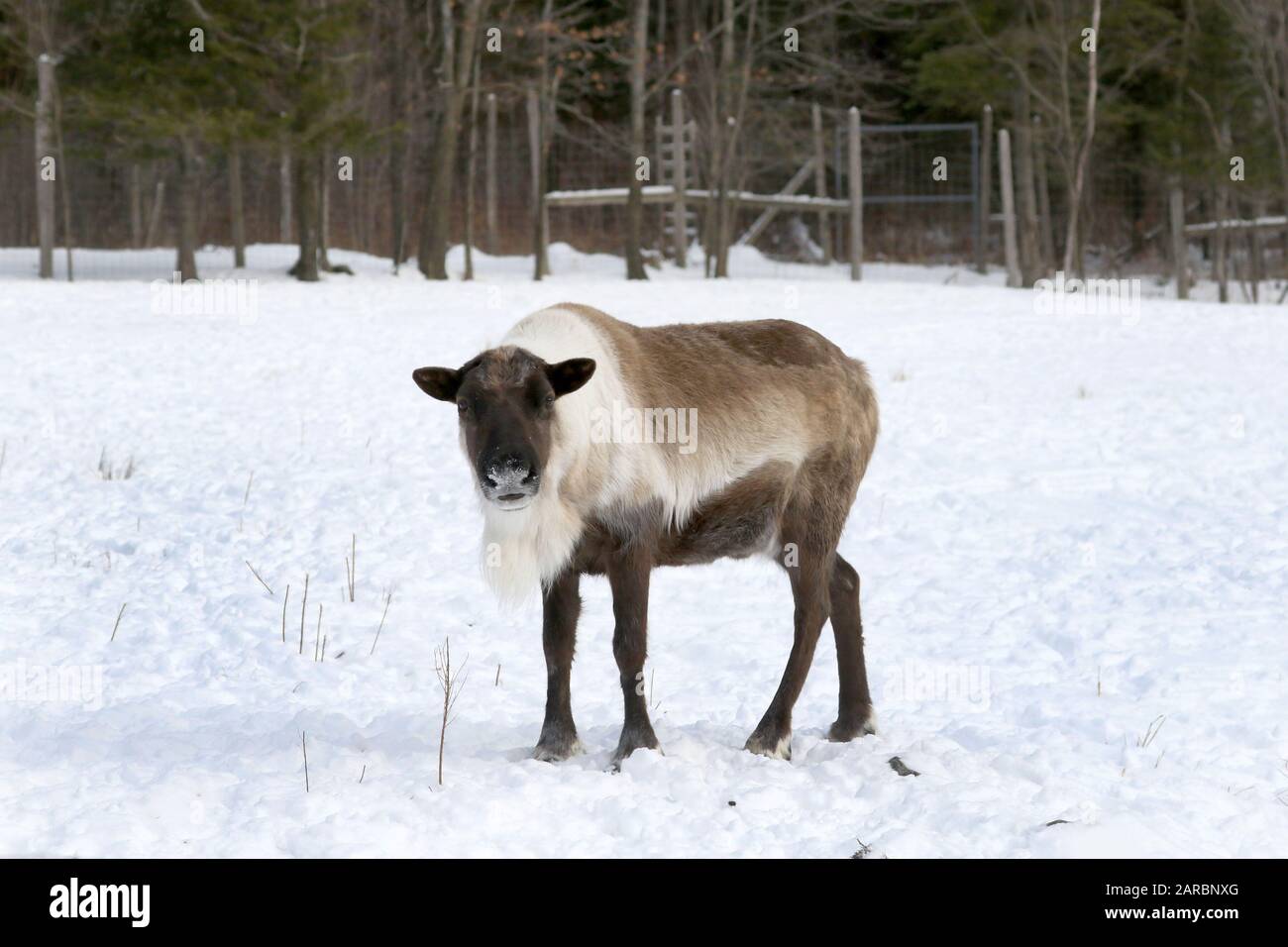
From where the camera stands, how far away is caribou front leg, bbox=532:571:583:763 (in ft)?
17.1

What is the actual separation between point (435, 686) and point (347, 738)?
1.12m

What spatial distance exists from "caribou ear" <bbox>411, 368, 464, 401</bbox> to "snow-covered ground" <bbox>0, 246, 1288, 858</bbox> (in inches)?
50.1

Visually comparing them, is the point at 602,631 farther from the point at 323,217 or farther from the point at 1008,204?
the point at 323,217

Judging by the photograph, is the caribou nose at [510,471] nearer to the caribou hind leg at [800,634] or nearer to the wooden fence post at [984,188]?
the caribou hind leg at [800,634]

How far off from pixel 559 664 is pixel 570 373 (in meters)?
1.08

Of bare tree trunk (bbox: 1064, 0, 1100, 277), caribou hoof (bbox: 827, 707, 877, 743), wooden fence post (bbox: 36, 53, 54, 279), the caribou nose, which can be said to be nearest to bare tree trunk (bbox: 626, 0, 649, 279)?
bare tree trunk (bbox: 1064, 0, 1100, 277)

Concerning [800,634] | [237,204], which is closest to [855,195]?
[237,204]

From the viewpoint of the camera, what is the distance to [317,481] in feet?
32.8

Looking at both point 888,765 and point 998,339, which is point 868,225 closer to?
point 998,339

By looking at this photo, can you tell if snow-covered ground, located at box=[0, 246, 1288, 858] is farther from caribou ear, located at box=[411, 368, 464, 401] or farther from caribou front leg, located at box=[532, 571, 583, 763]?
caribou ear, located at box=[411, 368, 464, 401]

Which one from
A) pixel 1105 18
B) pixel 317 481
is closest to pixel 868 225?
pixel 1105 18

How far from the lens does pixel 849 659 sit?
5.91 meters

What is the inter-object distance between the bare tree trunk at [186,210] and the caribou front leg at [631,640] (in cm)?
1615

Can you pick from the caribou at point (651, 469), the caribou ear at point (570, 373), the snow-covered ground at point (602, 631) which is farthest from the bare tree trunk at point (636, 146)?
the caribou ear at point (570, 373)
